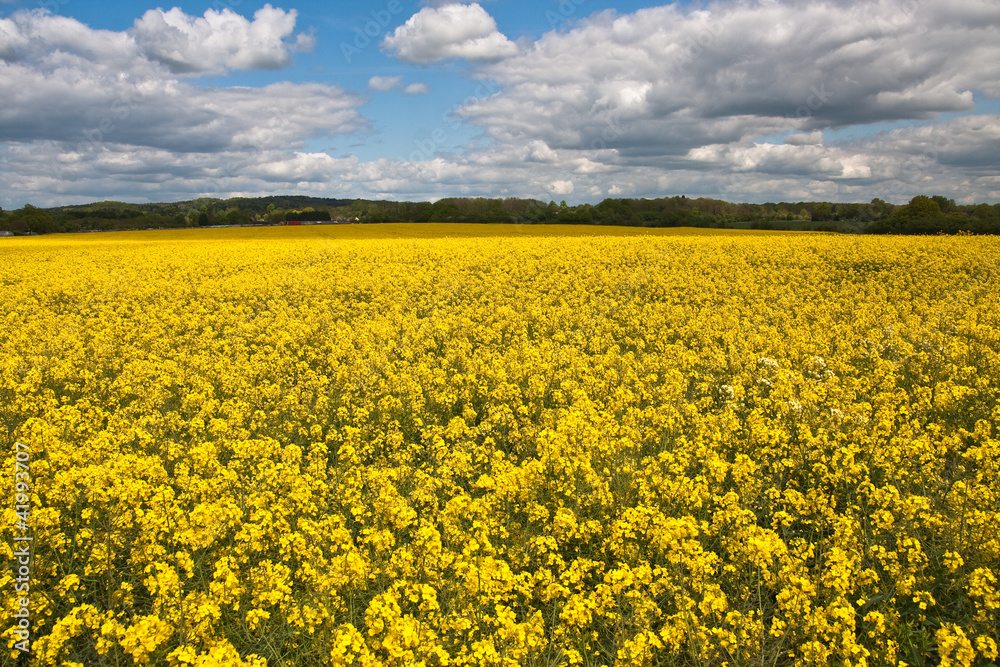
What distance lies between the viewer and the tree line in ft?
152

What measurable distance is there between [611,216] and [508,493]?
58965 mm

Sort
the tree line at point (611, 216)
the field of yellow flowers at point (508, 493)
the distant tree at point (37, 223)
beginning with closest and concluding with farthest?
the field of yellow flowers at point (508, 493), the tree line at point (611, 216), the distant tree at point (37, 223)

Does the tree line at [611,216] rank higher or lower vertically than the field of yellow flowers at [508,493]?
higher

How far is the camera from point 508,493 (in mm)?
5332

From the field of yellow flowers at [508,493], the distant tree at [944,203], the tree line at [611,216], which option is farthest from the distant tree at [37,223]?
the distant tree at [944,203]

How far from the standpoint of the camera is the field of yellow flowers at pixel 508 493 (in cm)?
385

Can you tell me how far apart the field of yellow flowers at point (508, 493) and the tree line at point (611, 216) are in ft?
134
